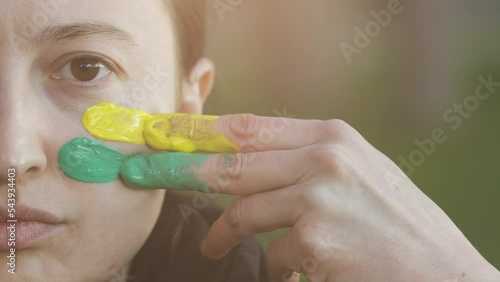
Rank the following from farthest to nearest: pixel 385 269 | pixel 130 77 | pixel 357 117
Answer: pixel 357 117 < pixel 130 77 < pixel 385 269

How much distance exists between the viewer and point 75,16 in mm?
864

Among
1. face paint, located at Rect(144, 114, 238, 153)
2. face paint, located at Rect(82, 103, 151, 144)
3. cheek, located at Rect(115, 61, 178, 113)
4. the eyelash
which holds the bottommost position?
face paint, located at Rect(144, 114, 238, 153)

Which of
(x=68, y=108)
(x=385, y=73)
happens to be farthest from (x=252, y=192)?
(x=385, y=73)

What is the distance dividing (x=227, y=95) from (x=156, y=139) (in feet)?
1.11

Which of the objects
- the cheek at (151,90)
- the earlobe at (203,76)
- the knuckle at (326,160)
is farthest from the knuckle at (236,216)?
the earlobe at (203,76)

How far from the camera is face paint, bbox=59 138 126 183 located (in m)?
0.87

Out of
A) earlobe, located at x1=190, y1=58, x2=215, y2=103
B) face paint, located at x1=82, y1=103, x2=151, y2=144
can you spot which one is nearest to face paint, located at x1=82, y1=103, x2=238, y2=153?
face paint, located at x1=82, y1=103, x2=151, y2=144

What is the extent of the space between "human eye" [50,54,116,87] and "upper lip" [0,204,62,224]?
183 millimetres

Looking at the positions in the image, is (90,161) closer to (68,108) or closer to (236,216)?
(68,108)

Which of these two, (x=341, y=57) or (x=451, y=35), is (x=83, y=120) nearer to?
(x=341, y=57)

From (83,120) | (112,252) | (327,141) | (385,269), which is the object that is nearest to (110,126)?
(83,120)

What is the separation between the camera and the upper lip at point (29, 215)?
2.79ft

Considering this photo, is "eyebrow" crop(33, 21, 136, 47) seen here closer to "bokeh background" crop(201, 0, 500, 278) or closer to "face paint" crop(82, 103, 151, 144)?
"face paint" crop(82, 103, 151, 144)

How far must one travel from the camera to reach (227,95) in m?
1.21
